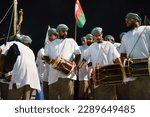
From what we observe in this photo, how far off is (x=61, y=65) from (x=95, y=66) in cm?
73

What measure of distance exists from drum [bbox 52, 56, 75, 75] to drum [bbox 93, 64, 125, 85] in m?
0.77

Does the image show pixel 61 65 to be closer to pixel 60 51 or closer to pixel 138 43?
pixel 60 51

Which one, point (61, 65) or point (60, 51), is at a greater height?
point (60, 51)

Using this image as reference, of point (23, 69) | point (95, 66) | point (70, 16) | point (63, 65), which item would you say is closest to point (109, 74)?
point (95, 66)

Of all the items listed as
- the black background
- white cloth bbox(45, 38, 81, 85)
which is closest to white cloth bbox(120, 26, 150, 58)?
white cloth bbox(45, 38, 81, 85)

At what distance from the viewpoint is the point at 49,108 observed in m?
7.16

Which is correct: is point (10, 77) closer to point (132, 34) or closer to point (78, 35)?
point (132, 34)

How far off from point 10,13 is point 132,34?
30.2 feet

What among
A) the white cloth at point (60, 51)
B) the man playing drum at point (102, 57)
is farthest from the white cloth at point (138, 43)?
the white cloth at point (60, 51)

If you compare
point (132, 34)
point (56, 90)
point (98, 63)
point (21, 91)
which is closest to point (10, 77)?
point (21, 91)

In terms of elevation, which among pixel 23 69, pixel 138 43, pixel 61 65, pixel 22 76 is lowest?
pixel 22 76

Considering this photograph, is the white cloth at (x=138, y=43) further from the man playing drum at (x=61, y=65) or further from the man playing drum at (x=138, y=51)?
the man playing drum at (x=61, y=65)

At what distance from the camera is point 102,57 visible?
29.5 ft

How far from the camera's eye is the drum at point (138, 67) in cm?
795
